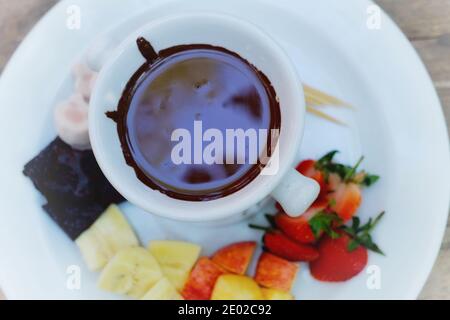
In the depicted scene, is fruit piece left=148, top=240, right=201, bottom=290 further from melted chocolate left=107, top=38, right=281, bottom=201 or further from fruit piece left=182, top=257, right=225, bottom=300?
melted chocolate left=107, top=38, right=281, bottom=201

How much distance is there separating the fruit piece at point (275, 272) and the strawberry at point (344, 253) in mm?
46

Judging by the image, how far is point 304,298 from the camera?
1090 mm

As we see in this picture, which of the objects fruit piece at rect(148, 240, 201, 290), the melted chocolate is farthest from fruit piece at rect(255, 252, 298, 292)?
the melted chocolate

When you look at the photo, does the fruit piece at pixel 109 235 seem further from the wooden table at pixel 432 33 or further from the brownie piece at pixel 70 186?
the wooden table at pixel 432 33

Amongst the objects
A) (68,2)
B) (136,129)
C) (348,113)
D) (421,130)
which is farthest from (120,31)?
(421,130)

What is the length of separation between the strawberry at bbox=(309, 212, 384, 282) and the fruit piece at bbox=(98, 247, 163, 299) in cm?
31

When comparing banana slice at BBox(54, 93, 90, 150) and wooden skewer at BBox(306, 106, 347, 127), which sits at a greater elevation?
banana slice at BBox(54, 93, 90, 150)

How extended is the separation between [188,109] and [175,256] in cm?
31

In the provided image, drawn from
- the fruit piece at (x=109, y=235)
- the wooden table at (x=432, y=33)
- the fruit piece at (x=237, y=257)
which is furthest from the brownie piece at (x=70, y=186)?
the wooden table at (x=432, y=33)

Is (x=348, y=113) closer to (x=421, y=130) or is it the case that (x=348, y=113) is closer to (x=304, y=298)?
(x=421, y=130)

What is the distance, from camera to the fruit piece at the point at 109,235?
1.10 m

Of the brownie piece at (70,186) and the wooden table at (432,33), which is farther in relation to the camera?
the wooden table at (432,33)

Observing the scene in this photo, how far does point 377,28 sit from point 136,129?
1.58 ft

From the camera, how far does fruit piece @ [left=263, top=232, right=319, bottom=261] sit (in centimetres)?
109
